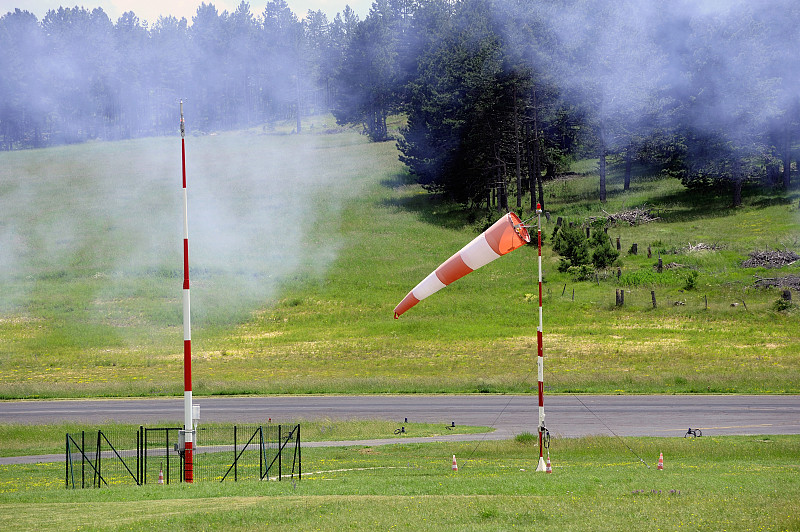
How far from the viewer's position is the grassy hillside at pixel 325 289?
40000 mm

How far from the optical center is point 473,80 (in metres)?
66.0

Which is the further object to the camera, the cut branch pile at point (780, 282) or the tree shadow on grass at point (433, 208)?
the tree shadow on grass at point (433, 208)

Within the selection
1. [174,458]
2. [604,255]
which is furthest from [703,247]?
[174,458]

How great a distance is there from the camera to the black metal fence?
18.2 m

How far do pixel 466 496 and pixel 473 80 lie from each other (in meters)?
57.1

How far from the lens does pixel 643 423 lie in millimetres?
27078

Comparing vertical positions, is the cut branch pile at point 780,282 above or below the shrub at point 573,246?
below

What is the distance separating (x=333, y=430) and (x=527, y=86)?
4449 cm

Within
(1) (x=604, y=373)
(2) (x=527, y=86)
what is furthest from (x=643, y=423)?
(2) (x=527, y=86)

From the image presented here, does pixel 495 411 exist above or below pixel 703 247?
below

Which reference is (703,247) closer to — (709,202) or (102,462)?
(709,202)

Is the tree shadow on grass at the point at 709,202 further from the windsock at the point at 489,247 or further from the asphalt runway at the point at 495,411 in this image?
the windsock at the point at 489,247

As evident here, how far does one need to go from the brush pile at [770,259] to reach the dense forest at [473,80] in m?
9.36

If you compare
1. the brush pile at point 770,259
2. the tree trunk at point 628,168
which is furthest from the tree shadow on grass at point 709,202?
the brush pile at point 770,259
